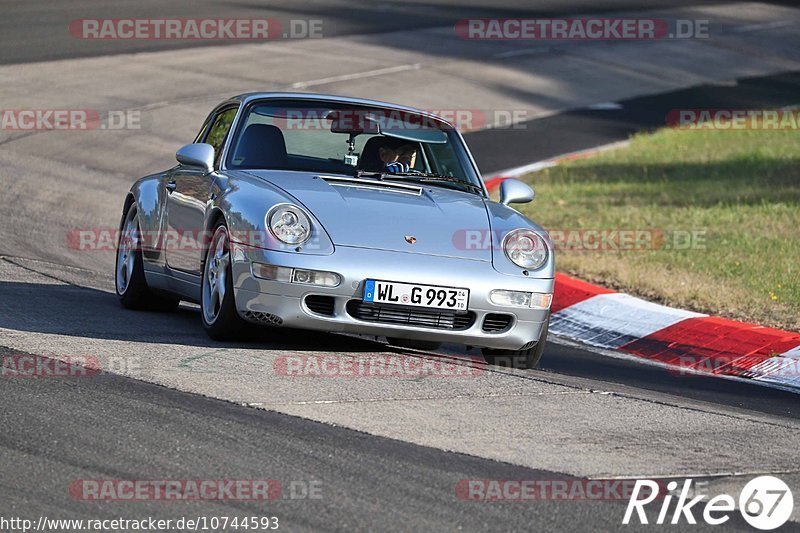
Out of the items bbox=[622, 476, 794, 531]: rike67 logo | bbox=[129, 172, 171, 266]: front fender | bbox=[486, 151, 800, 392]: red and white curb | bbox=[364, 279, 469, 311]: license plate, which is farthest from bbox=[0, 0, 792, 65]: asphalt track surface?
bbox=[622, 476, 794, 531]: rike67 logo

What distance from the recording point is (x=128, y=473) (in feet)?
15.8

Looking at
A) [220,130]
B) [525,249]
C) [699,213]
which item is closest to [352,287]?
[525,249]

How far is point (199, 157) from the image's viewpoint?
8156 millimetres

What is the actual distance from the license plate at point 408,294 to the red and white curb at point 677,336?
1964 millimetres

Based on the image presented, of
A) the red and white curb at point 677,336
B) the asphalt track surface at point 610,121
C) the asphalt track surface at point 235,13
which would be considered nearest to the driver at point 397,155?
the red and white curb at point 677,336

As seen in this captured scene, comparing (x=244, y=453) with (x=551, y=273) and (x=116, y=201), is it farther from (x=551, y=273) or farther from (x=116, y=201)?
(x=116, y=201)

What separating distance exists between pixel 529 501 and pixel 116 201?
391 inches

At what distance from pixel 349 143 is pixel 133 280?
1685 millimetres

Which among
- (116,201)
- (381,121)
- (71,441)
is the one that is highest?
(381,121)

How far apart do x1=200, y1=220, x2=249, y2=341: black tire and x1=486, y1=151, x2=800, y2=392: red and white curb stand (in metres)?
2.72

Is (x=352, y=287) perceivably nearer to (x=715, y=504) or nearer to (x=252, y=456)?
(x=252, y=456)

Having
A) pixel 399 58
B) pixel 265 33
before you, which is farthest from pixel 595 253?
pixel 265 33

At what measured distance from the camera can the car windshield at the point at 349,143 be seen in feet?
27.0

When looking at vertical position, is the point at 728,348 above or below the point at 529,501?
below
